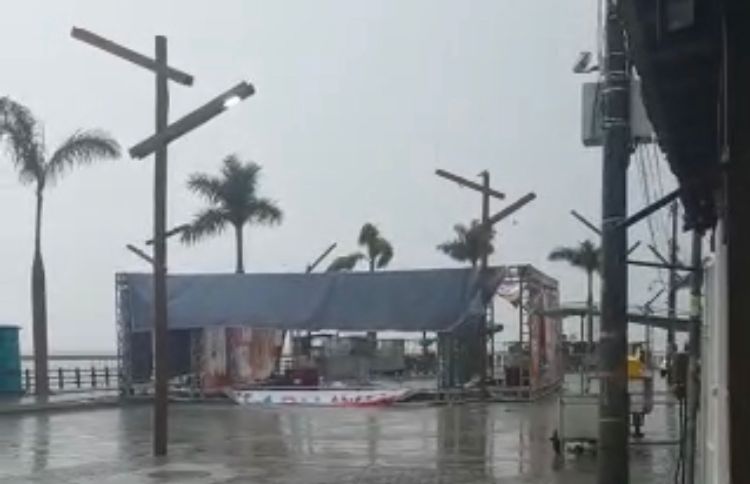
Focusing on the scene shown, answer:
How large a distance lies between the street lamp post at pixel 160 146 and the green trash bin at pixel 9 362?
17.4 m

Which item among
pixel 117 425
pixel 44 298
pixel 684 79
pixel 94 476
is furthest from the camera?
pixel 44 298

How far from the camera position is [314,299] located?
36594 millimetres

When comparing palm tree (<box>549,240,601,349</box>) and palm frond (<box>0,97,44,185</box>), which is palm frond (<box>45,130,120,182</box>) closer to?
palm frond (<box>0,97,44,185</box>)

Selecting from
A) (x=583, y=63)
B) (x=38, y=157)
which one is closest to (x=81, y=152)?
(x=38, y=157)

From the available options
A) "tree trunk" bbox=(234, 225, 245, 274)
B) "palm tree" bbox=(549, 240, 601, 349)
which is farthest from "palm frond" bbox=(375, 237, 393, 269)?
"tree trunk" bbox=(234, 225, 245, 274)

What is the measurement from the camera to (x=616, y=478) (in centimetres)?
1079

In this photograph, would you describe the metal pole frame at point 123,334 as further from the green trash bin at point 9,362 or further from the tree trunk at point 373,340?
the tree trunk at point 373,340

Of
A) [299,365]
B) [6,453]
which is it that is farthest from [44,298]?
[6,453]

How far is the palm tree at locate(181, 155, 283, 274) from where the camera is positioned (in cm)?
4906

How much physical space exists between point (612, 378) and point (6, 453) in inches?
444

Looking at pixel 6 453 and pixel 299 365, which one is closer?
pixel 6 453

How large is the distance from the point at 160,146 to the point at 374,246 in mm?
50304

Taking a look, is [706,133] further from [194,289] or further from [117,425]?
[194,289]

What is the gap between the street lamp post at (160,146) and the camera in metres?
18.4
